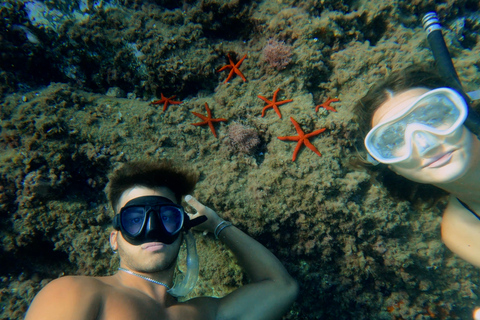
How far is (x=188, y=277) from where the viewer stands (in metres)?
2.27

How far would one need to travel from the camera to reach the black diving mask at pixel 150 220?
2010 mm

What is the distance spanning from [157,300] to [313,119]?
110 inches

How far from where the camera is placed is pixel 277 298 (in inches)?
92.5

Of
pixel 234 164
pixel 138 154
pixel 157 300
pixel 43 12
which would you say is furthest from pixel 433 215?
pixel 43 12

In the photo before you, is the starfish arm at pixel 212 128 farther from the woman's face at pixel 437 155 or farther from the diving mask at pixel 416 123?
the woman's face at pixel 437 155

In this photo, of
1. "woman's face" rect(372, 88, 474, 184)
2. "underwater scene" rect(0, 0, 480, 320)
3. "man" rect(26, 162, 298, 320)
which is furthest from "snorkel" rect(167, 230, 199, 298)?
"woman's face" rect(372, 88, 474, 184)

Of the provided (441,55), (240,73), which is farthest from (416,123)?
(240,73)

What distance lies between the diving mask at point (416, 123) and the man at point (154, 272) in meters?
1.74

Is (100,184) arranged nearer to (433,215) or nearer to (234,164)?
(234,164)

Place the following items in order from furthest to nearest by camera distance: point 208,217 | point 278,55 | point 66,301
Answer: point 278,55 < point 208,217 < point 66,301

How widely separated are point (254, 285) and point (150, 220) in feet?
4.39

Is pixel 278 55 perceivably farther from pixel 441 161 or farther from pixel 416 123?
pixel 441 161

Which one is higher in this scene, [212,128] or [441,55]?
[441,55]

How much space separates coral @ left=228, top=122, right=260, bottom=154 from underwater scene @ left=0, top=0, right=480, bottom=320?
0.02m
